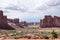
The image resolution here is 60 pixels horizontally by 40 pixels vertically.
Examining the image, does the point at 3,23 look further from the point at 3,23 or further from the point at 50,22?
the point at 50,22

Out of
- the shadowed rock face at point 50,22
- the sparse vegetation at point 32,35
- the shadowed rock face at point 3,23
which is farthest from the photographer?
the shadowed rock face at point 50,22

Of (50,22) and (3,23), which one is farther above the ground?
(3,23)

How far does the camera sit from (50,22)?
292 ft

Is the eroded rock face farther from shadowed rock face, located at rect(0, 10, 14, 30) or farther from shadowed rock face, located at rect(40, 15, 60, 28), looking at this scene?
shadowed rock face, located at rect(40, 15, 60, 28)

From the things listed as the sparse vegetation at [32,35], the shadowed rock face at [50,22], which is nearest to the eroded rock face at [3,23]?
the shadowed rock face at [50,22]

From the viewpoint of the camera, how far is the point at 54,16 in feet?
300

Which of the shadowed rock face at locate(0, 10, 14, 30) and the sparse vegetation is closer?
the sparse vegetation

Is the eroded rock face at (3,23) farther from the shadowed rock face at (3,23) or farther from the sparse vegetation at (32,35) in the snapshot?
the sparse vegetation at (32,35)

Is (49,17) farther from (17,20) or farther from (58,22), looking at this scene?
(17,20)

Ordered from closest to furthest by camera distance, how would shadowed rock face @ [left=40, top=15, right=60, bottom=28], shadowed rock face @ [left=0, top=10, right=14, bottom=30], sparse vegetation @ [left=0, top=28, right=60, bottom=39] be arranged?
1. sparse vegetation @ [left=0, top=28, right=60, bottom=39]
2. shadowed rock face @ [left=0, top=10, right=14, bottom=30]
3. shadowed rock face @ [left=40, top=15, right=60, bottom=28]

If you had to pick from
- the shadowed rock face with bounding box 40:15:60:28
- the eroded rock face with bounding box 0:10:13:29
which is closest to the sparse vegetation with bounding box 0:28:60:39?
the eroded rock face with bounding box 0:10:13:29

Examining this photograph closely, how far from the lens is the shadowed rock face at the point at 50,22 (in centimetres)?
8743

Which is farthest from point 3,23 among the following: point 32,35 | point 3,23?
point 32,35

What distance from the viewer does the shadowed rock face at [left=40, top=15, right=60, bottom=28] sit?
8743cm
